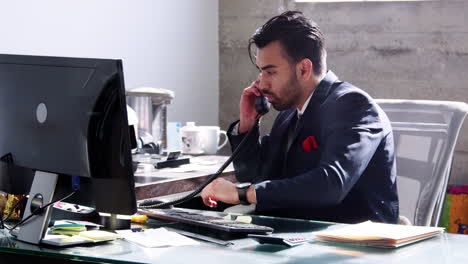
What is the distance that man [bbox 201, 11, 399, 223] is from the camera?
2232 mm

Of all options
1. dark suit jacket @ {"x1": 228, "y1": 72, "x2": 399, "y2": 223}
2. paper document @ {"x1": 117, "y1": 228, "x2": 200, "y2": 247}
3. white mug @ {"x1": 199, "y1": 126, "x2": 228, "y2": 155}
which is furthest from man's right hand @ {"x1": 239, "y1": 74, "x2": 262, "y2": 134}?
paper document @ {"x1": 117, "y1": 228, "x2": 200, "y2": 247}

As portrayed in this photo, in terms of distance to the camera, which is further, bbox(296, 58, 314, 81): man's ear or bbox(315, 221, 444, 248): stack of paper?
bbox(296, 58, 314, 81): man's ear

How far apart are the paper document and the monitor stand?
194mm

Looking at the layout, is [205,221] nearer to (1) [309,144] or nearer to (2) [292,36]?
(1) [309,144]

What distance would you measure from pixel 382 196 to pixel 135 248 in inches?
37.0

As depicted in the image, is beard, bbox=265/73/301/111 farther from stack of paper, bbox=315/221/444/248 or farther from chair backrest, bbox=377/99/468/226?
stack of paper, bbox=315/221/444/248

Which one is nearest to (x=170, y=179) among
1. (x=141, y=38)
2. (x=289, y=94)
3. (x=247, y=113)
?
(x=247, y=113)

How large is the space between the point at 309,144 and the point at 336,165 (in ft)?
0.81

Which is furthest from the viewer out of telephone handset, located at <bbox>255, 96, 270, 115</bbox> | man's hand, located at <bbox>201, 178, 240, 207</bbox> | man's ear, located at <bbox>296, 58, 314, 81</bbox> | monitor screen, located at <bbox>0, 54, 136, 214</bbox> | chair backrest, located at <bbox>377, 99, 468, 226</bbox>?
telephone handset, located at <bbox>255, 96, 270, 115</bbox>

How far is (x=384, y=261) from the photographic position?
5.36 feet

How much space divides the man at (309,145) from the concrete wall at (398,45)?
1.74 m

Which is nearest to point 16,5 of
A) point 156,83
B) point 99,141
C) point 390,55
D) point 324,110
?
point 156,83

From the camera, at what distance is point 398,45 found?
442cm

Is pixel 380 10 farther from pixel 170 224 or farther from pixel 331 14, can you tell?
pixel 170 224
